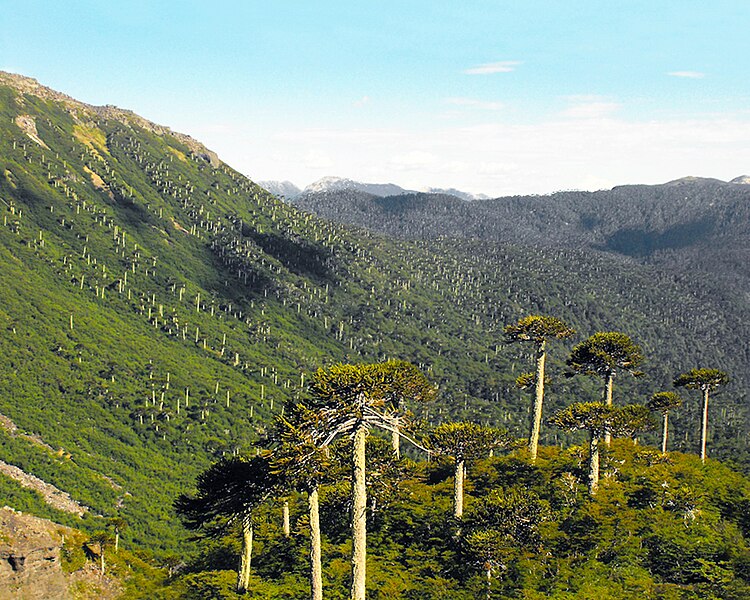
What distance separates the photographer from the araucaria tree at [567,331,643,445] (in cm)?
5350

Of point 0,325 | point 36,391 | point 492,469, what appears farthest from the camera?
point 0,325

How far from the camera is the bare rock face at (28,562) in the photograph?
38062 mm

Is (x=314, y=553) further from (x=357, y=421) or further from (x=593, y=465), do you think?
(x=593, y=465)

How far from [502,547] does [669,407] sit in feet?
114

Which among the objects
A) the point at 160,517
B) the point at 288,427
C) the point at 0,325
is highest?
the point at 288,427

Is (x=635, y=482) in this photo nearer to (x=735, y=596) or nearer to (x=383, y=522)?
(x=735, y=596)

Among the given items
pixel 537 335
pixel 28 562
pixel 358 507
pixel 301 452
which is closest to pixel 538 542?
pixel 537 335

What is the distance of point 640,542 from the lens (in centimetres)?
3759

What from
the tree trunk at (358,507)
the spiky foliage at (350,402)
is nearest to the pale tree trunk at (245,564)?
the spiky foliage at (350,402)

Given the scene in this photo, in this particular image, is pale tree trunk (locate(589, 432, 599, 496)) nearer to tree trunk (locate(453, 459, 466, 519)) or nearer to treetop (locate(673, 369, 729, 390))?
tree trunk (locate(453, 459, 466, 519))

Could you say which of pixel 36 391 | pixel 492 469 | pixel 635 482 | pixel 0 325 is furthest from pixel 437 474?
pixel 0 325

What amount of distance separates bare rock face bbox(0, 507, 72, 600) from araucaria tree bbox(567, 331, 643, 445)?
42.5m

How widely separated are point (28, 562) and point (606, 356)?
45612 millimetres

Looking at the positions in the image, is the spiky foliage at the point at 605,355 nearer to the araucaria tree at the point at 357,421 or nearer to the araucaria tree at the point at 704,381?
the araucaria tree at the point at 704,381
